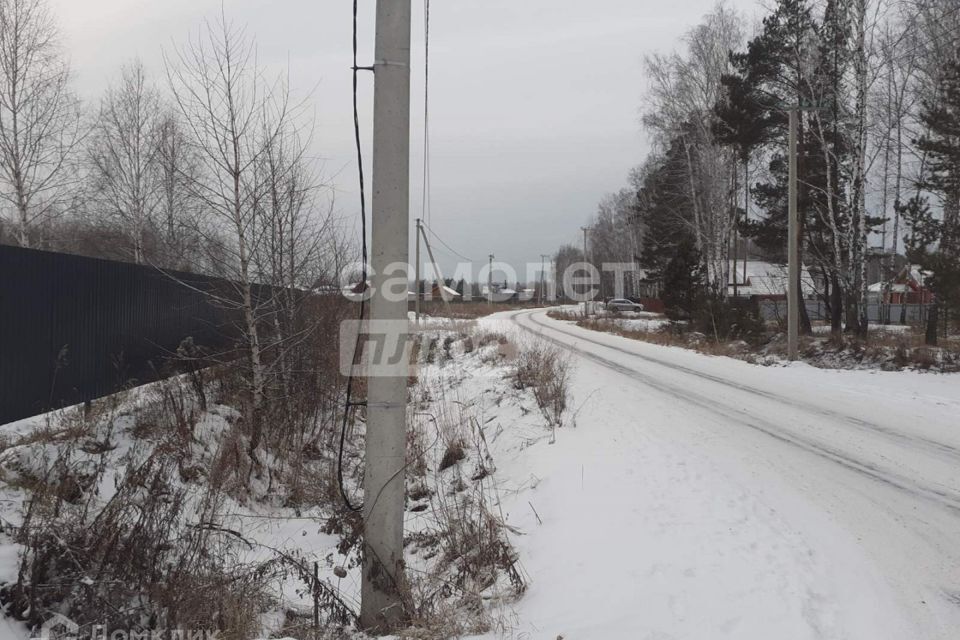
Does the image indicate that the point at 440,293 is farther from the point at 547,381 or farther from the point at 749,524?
the point at 749,524

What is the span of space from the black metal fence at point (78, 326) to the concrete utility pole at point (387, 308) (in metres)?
3.91

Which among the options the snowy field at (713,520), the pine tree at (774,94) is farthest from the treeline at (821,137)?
the snowy field at (713,520)

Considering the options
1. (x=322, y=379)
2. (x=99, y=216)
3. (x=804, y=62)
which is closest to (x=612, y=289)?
(x=804, y=62)

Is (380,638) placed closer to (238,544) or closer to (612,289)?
(238,544)

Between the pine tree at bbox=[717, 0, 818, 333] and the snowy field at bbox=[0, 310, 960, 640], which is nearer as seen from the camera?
the snowy field at bbox=[0, 310, 960, 640]

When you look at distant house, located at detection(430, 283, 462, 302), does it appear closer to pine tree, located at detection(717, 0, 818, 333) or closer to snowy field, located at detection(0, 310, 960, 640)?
pine tree, located at detection(717, 0, 818, 333)

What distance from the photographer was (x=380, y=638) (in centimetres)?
269

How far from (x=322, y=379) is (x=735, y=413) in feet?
18.9

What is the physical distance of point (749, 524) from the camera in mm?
3498

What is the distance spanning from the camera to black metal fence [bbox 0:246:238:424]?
16.6 feet

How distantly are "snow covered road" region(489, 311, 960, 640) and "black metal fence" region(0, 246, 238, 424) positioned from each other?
477 cm

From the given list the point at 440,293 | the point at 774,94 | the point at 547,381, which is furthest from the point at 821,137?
the point at 440,293

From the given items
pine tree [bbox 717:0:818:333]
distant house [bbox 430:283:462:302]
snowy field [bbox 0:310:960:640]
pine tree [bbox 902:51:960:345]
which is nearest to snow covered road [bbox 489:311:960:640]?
snowy field [bbox 0:310:960:640]

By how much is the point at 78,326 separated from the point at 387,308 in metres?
5.09
